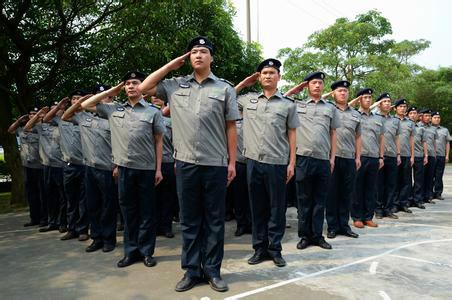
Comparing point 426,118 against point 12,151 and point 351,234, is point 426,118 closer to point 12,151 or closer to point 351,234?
point 351,234

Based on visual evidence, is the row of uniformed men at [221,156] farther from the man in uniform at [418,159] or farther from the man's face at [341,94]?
the man in uniform at [418,159]

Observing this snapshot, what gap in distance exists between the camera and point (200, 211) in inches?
144

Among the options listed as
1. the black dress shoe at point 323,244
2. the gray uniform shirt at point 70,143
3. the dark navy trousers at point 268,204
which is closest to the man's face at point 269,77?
the dark navy trousers at point 268,204

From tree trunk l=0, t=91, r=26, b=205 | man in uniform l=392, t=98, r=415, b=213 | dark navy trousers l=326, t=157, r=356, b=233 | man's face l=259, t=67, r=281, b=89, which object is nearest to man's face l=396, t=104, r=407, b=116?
man in uniform l=392, t=98, r=415, b=213

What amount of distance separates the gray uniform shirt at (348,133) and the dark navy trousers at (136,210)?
292 cm

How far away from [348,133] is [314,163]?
1176 mm

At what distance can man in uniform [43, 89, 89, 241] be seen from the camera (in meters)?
5.51

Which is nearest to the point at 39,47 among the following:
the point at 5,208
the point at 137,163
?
the point at 5,208

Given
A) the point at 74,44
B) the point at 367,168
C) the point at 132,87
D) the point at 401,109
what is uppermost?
the point at 74,44

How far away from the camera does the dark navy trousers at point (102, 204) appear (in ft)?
16.1

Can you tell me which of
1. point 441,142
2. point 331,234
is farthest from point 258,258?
point 441,142

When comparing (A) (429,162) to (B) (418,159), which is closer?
(B) (418,159)

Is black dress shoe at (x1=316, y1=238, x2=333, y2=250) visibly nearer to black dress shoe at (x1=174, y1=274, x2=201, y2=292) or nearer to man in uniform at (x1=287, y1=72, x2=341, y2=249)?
man in uniform at (x1=287, y1=72, x2=341, y2=249)

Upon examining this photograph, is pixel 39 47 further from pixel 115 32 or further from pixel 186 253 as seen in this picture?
pixel 186 253
